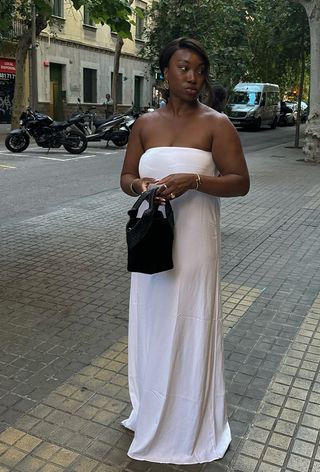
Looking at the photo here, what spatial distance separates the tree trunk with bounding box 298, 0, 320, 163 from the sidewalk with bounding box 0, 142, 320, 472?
24.6 feet

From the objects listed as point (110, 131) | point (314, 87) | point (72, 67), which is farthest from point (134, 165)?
point (72, 67)

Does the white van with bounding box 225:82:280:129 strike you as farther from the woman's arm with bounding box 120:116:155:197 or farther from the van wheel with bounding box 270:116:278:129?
the woman's arm with bounding box 120:116:155:197

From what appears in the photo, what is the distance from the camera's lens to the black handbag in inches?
85.9

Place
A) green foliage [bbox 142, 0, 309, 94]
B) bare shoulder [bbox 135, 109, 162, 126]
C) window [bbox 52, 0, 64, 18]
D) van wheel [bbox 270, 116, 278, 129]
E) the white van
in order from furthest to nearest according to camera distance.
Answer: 1. van wheel [bbox 270, 116, 278, 129]
2. the white van
3. window [bbox 52, 0, 64, 18]
4. green foliage [bbox 142, 0, 309, 94]
5. bare shoulder [bbox 135, 109, 162, 126]

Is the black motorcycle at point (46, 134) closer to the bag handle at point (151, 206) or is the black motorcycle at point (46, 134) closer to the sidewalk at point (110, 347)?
the sidewalk at point (110, 347)

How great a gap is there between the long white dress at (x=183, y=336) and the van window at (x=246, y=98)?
2753cm

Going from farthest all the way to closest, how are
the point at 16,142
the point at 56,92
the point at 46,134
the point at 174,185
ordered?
1. the point at 56,92
2. the point at 16,142
3. the point at 46,134
4. the point at 174,185

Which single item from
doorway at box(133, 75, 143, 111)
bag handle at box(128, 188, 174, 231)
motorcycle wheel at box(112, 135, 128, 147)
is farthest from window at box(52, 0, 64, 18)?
bag handle at box(128, 188, 174, 231)

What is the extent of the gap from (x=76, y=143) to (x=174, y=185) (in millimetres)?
13697

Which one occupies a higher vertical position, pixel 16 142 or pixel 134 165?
pixel 134 165

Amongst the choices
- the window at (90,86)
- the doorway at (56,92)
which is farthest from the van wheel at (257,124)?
the doorway at (56,92)

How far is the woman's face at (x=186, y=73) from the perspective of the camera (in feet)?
7.22

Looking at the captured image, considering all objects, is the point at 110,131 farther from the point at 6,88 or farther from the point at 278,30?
the point at 6,88

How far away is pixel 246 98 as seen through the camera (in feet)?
94.8
